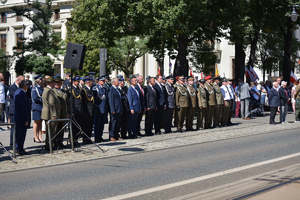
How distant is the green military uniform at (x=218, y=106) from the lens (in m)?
19.4

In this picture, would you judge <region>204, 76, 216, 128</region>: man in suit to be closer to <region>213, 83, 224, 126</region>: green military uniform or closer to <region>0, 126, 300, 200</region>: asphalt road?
Result: <region>213, 83, 224, 126</region>: green military uniform

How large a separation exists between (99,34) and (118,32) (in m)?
0.98

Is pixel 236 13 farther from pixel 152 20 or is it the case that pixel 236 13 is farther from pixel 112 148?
pixel 112 148

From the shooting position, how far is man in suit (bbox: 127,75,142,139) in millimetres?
15945

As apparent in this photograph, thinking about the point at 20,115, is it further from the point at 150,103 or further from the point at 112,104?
the point at 150,103

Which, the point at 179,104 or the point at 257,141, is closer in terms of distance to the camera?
the point at 257,141

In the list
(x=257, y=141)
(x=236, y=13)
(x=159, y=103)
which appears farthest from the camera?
(x=236, y=13)

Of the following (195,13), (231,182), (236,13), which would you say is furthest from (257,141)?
(236,13)

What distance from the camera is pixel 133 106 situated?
52.4ft

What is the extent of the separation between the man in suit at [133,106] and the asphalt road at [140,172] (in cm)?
284

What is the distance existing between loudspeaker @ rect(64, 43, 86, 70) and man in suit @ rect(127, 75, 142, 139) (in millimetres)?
3484

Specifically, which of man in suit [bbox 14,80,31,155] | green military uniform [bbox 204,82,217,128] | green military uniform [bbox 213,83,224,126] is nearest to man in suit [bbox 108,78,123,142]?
man in suit [bbox 14,80,31,155]

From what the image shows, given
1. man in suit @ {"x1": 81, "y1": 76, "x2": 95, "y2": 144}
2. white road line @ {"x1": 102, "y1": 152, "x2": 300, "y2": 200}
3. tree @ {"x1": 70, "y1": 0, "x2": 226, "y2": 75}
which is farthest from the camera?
tree @ {"x1": 70, "y1": 0, "x2": 226, "y2": 75}

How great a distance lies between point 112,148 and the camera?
13711mm
